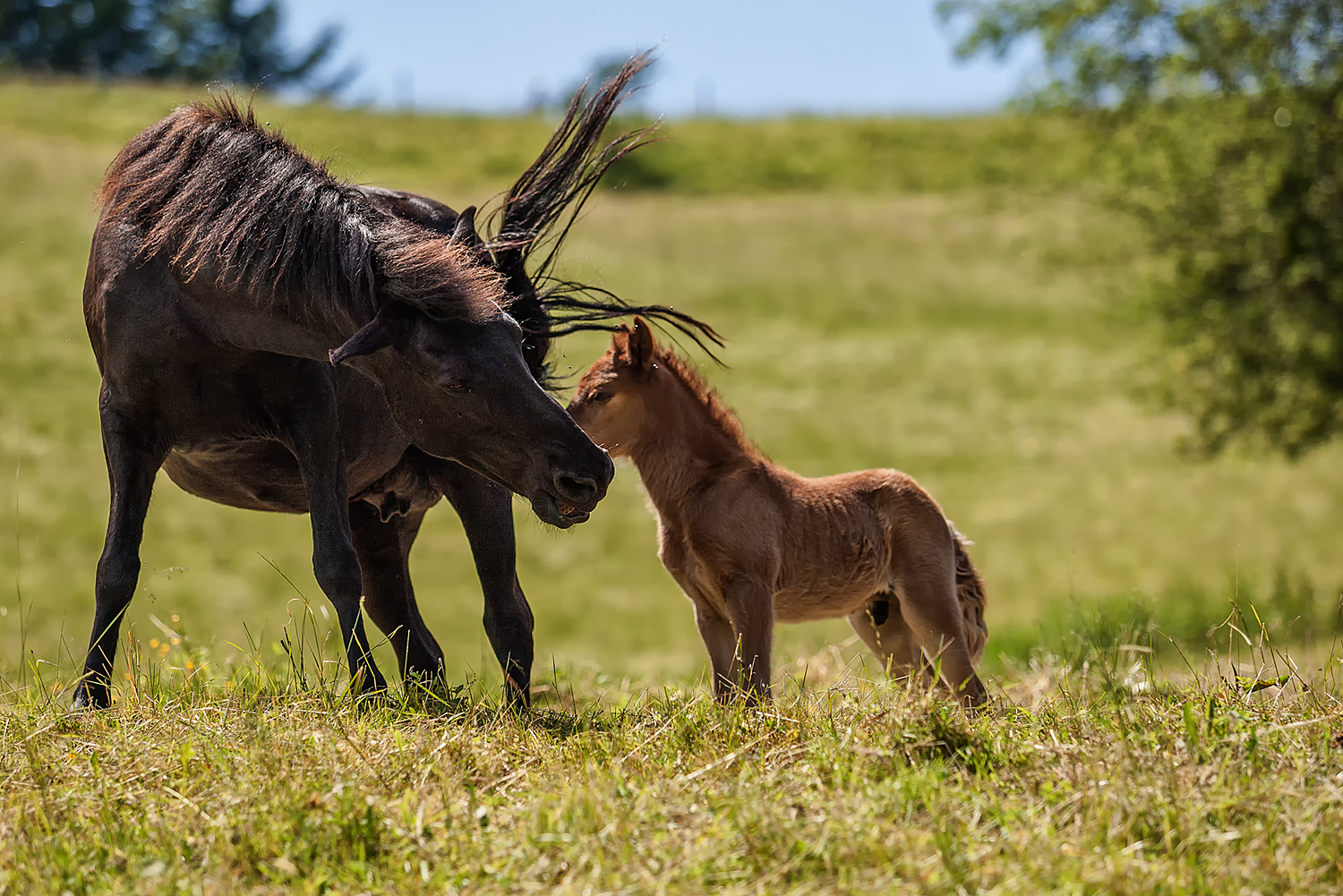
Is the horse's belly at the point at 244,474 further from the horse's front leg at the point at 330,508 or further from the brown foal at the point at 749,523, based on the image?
the brown foal at the point at 749,523

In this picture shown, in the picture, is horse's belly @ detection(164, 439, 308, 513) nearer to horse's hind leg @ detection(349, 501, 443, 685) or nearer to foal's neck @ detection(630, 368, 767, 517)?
horse's hind leg @ detection(349, 501, 443, 685)

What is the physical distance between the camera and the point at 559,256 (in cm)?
559

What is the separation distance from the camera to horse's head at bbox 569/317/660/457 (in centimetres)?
498

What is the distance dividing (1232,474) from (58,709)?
21402 millimetres

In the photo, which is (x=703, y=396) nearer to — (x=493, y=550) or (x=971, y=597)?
(x=493, y=550)

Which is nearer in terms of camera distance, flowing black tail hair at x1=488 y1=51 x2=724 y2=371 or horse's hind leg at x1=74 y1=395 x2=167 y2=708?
horse's hind leg at x1=74 y1=395 x2=167 y2=708

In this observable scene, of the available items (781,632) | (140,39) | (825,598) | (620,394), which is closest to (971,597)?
(825,598)

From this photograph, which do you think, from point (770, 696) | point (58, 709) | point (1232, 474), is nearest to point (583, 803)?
point (770, 696)

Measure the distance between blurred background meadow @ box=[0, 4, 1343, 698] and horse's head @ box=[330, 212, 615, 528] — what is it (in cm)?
109

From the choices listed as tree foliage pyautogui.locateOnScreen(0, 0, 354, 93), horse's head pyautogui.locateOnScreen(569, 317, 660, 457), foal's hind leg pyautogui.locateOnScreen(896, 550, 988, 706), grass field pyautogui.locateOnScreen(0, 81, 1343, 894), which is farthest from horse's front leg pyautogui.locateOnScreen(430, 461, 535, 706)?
tree foliage pyautogui.locateOnScreen(0, 0, 354, 93)

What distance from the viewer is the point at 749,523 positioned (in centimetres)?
483

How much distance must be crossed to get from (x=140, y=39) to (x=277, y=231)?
2350 inches

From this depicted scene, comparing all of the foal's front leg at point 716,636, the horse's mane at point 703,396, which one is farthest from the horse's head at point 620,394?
the foal's front leg at point 716,636

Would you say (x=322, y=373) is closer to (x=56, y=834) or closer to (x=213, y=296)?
(x=213, y=296)
